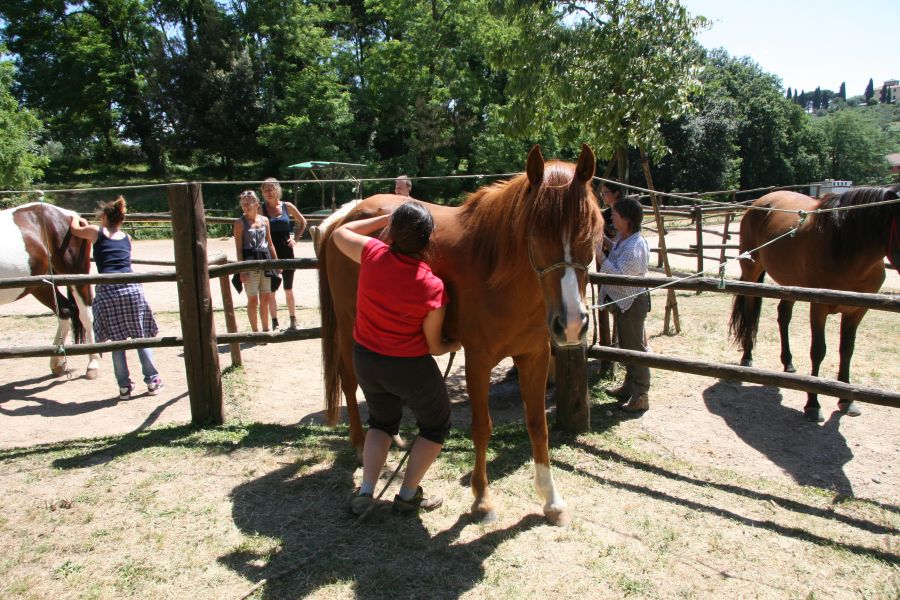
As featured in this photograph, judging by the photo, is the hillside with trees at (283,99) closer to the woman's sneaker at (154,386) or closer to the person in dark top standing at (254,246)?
the person in dark top standing at (254,246)

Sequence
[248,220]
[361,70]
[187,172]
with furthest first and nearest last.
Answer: [187,172] < [361,70] < [248,220]

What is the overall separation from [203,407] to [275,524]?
1715 mm

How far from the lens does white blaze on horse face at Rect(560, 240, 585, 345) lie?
92.7 inches

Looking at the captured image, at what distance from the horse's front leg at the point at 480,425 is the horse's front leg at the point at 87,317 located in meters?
4.83

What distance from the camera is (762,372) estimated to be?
3.53 metres

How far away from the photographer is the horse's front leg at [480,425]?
3033mm

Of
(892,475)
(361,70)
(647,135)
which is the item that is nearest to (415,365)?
(892,475)

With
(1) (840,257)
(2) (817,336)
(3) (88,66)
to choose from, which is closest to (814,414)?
(2) (817,336)

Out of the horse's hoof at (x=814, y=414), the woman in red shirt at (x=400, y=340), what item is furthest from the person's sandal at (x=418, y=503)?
the horse's hoof at (x=814, y=414)

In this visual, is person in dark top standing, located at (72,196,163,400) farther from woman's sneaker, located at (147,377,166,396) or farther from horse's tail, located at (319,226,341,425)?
horse's tail, located at (319,226,341,425)

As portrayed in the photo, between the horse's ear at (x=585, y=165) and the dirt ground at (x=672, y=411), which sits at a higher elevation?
the horse's ear at (x=585, y=165)

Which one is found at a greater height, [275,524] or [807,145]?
[807,145]

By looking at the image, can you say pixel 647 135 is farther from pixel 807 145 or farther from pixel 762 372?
pixel 807 145

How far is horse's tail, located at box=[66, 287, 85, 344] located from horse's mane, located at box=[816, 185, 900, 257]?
758cm
